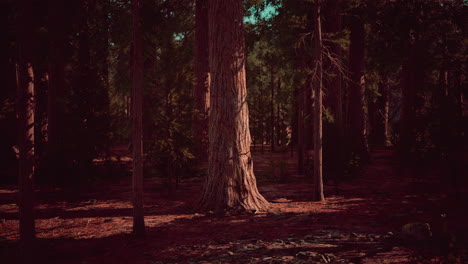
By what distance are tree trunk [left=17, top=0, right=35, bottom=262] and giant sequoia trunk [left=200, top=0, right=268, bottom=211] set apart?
14.1ft

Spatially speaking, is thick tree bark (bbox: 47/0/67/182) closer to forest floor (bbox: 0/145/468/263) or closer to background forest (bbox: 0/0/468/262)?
background forest (bbox: 0/0/468/262)

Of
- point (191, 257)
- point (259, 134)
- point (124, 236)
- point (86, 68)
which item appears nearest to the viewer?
point (191, 257)

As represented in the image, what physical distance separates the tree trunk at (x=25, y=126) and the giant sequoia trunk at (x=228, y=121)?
4.29m

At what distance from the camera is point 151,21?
983 centimetres

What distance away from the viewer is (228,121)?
9031mm

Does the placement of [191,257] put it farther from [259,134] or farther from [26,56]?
[259,134]

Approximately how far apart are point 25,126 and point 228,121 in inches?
183

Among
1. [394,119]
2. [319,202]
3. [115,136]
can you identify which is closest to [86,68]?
[115,136]

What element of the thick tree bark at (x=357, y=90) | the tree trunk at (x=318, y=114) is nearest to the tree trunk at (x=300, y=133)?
the thick tree bark at (x=357, y=90)

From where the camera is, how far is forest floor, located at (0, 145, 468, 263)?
589 cm

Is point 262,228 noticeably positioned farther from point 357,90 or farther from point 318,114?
point 357,90

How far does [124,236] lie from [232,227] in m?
2.40

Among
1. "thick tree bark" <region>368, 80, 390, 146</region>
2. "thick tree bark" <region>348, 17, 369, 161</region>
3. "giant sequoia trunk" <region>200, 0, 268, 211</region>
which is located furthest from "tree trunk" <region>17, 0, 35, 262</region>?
"thick tree bark" <region>368, 80, 390, 146</region>

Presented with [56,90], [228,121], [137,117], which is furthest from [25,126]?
[56,90]
